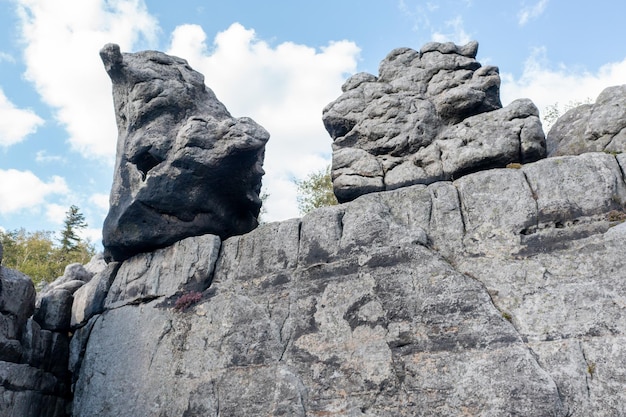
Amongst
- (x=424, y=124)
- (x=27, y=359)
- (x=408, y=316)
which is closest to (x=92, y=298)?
(x=27, y=359)

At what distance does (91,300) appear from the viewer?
18625 millimetres

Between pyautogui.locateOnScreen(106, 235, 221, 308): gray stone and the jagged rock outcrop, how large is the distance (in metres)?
4.64

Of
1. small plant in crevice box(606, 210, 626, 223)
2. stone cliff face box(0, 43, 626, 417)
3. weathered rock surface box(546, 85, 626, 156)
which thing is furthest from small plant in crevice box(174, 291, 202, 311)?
weathered rock surface box(546, 85, 626, 156)

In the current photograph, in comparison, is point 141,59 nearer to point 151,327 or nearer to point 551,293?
point 151,327

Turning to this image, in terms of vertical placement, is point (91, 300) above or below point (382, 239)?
below

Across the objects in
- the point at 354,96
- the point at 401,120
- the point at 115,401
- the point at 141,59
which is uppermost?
the point at 141,59

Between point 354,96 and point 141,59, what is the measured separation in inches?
309

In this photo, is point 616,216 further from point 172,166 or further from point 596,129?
point 172,166

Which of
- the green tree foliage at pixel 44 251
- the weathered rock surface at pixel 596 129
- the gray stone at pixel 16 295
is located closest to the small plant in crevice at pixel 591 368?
the weathered rock surface at pixel 596 129

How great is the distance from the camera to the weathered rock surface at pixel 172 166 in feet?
59.4

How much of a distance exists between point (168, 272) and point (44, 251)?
46.9 m

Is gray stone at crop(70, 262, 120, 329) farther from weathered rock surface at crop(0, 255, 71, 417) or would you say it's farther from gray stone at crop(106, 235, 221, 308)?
weathered rock surface at crop(0, 255, 71, 417)

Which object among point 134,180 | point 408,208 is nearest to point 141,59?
point 134,180

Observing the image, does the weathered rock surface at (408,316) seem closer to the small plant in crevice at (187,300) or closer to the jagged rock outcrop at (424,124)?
the small plant in crevice at (187,300)
